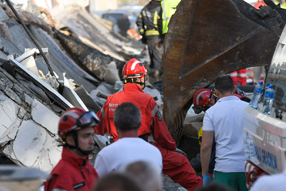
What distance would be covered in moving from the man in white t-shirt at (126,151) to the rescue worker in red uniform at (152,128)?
1.37 m

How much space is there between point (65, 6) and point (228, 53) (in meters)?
10.8

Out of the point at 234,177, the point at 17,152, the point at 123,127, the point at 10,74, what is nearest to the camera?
the point at 123,127

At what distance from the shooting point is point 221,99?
12.4 feet

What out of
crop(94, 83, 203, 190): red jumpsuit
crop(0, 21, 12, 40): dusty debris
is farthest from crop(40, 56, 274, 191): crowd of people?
crop(0, 21, 12, 40): dusty debris

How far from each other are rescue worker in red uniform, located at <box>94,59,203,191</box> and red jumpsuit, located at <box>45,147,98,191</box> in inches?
65.3

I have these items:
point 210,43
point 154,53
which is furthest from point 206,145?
point 154,53

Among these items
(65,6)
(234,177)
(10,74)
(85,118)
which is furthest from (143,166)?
(65,6)

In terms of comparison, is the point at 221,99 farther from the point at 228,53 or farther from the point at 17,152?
the point at 17,152

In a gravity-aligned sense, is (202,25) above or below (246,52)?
above

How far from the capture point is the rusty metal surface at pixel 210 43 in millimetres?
5176

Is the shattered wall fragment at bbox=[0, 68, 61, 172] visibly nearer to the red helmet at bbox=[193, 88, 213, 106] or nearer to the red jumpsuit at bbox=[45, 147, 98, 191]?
the red helmet at bbox=[193, 88, 213, 106]

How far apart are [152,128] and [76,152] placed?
178cm

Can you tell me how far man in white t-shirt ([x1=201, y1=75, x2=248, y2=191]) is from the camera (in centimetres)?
365

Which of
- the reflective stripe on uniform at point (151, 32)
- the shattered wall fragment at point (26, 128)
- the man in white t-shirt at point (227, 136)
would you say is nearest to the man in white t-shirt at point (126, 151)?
the man in white t-shirt at point (227, 136)
